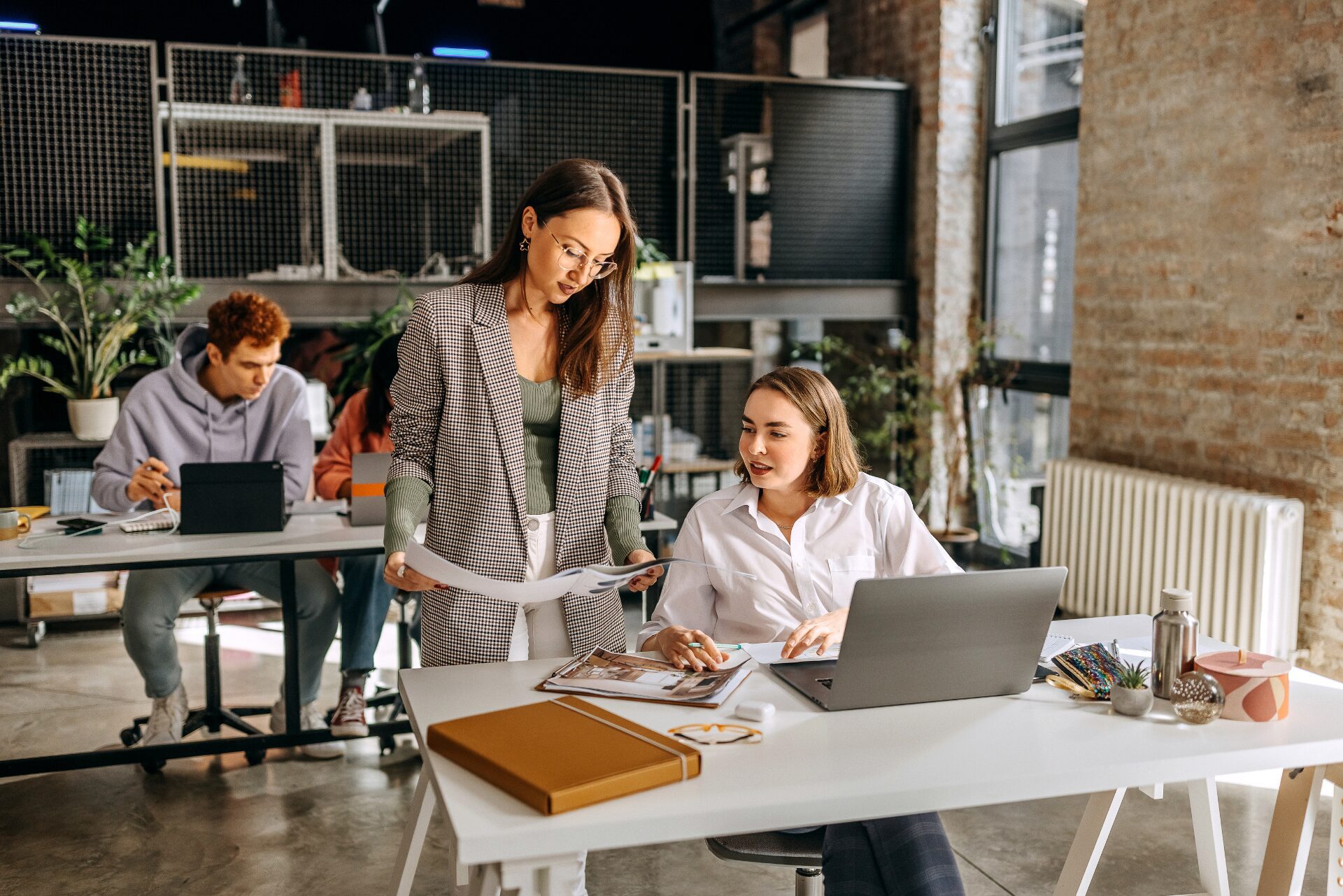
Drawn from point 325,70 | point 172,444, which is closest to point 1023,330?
point 325,70

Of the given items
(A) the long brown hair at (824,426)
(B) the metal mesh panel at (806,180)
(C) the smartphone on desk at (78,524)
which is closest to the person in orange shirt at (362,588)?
(C) the smartphone on desk at (78,524)

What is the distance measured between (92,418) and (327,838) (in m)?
2.83

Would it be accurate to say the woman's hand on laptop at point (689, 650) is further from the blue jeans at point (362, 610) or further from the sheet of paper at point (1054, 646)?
the blue jeans at point (362, 610)

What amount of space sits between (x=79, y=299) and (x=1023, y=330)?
439 centimetres

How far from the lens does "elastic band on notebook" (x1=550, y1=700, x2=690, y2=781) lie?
150cm

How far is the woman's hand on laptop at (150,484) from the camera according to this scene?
11.3ft

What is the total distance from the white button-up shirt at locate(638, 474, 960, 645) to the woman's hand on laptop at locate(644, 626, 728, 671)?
0.20 m

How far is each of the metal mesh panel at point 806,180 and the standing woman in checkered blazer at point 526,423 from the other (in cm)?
376

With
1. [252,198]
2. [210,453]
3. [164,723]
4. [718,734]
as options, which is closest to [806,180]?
[252,198]

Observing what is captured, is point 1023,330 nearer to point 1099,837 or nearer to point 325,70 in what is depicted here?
point 325,70

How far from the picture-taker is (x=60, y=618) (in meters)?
5.09

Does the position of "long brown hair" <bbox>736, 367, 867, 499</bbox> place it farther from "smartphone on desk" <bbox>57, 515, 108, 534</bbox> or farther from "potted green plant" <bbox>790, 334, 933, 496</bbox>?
"potted green plant" <bbox>790, 334, 933, 496</bbox>

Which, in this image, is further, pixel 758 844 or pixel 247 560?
pixel 247 560

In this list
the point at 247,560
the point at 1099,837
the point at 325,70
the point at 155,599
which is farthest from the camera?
the point at 325,70
